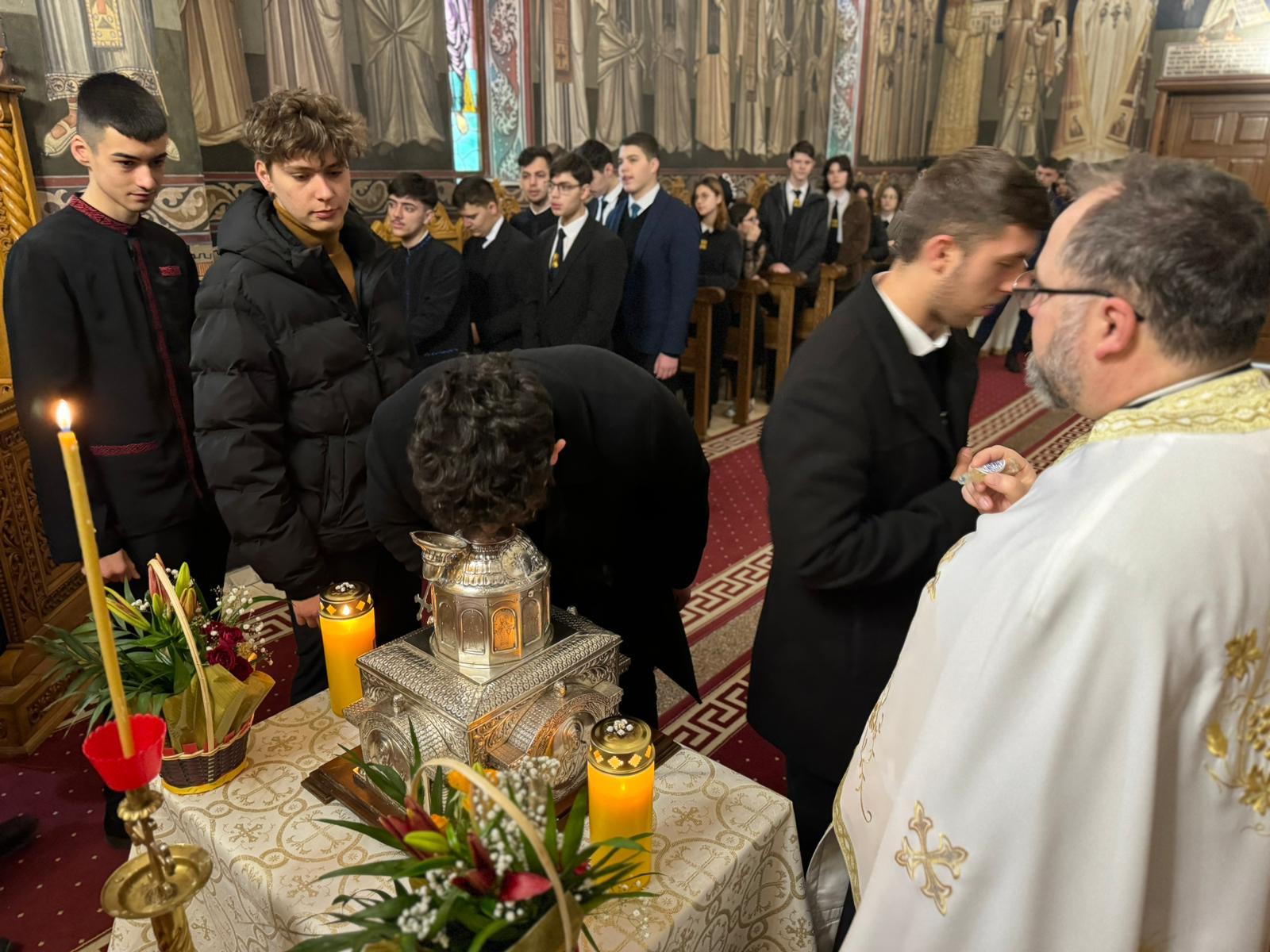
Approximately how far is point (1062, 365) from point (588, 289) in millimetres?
3542

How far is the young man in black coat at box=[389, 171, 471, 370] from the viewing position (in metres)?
4.25

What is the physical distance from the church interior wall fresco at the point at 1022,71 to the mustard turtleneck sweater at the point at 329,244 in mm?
10080

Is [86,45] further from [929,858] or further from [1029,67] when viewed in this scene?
[1029,67]

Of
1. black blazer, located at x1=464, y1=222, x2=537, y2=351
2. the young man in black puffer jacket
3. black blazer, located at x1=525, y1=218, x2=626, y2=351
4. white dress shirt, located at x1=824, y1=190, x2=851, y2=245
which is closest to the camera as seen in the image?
the young man in black puffer jacket

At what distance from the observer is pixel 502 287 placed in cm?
480

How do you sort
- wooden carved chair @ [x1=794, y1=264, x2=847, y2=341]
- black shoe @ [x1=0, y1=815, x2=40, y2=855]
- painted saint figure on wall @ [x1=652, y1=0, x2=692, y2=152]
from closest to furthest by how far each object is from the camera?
black shoe @ [x1=0, y1=815, x2=40, y2=855] < wooden carved chair @ [x1=794, y1=264, x2=847, y2=341] < painted saint figure on wall @ [x1=652, y1=0, x2=692, y2=152]

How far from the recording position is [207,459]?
6.44 feet

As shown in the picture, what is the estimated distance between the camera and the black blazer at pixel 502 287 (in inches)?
186

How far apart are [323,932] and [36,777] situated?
208 cm

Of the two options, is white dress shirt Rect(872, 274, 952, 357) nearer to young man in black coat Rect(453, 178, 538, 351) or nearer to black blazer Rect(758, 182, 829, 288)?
young man in black coat Rect(453, 178, 538, 351)

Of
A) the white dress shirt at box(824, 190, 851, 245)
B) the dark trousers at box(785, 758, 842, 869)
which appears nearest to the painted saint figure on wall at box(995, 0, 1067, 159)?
the white dress shirt at box(824, 190, 851, 245)

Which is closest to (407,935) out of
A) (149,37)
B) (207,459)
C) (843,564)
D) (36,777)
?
(843,564)

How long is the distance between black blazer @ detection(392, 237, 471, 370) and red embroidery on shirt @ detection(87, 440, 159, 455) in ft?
6.65

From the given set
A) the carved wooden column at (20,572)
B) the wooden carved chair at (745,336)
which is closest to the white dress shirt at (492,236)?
the wooden carved chair at (745,336)
